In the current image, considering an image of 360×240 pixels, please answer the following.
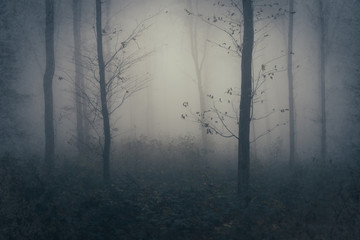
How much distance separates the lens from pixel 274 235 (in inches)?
223

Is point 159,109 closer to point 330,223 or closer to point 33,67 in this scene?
point 33,67

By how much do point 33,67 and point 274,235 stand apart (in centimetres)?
2178

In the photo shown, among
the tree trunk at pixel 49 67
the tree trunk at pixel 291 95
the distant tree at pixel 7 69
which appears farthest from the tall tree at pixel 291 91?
the distant tree at pixel 7 69

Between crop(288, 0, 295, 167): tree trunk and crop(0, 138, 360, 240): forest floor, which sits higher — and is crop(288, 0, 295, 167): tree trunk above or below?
above

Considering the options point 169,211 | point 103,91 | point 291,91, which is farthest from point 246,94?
point 291,91

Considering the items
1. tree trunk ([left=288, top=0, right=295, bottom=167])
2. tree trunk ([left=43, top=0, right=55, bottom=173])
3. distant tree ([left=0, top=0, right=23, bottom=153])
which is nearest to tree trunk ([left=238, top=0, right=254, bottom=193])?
tree trunk ([left=288, top=0, right=295, bottom=167])

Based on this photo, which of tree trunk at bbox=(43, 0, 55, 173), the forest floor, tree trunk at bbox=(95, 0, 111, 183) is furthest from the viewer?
tree trunk at bbox=(43, 0, 55, 173)

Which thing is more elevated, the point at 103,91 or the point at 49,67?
the point at 49,67

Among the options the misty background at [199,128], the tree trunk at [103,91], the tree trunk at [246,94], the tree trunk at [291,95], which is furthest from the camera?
the tree trunk at [291,95]

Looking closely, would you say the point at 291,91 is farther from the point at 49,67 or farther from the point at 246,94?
the point at 49,67

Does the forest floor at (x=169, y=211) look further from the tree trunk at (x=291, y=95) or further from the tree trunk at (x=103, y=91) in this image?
the tree trunk at (x=291, y=95)

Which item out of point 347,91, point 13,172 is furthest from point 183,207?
point 347,91

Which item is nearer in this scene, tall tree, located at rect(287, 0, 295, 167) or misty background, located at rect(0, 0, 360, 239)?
misty background, located at rect(0, 0, 360, 239)

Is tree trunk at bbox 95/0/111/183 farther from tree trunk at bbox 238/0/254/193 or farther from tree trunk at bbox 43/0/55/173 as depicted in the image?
tree trunk at bbox 238/0/254/193
